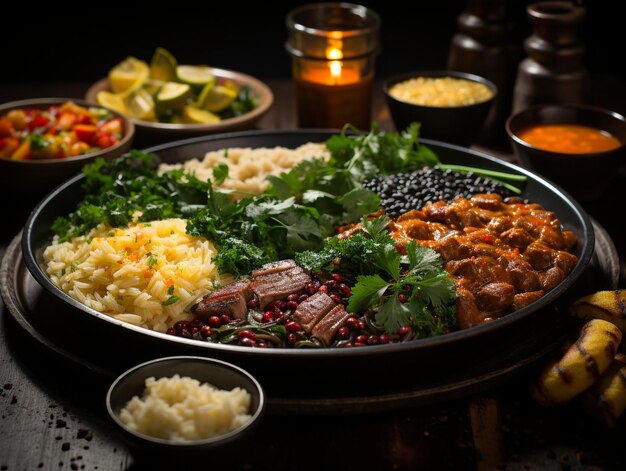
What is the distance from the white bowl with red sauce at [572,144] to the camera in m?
5.52

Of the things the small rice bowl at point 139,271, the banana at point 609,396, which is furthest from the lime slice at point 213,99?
the banana at point 609,396

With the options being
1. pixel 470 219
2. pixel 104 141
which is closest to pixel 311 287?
pixel 470 219

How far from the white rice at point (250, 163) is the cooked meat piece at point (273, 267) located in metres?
1.11

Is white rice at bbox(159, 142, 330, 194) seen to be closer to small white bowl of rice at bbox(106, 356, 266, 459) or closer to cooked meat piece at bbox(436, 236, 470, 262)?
cooked meat piece at bbox(436, 236, 470, 262)

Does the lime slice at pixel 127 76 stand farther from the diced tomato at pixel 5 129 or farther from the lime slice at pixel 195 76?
the diced tomato at pixel 5 129

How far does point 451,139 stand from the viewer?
20.9 feet

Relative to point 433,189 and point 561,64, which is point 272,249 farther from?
point 561,64

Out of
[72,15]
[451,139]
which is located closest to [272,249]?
[451,139]

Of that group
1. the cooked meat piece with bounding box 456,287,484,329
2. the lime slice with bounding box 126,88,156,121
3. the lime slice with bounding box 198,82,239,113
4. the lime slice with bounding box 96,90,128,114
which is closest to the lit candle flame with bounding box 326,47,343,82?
the lime slice with bounding box 198,82,239,113

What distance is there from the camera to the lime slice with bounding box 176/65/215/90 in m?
6.98

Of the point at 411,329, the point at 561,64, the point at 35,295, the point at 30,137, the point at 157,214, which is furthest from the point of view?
the point at 561,64

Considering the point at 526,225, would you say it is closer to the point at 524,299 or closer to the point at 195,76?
the point at 524,299

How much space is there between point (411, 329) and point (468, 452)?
639mm

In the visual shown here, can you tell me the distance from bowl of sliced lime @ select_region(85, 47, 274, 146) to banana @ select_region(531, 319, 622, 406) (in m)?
3.61
